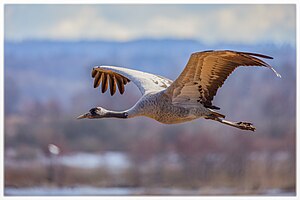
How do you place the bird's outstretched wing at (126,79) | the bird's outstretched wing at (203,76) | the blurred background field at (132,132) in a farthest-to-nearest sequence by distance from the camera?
1. the blurred background field at (132,132)
2. the bird's outstretched wing at (126,79)
3. the bird's outstretched wing at (203,76)

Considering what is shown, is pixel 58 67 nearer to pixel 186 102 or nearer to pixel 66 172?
pixel 66 172

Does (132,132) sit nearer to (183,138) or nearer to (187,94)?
(183,138)

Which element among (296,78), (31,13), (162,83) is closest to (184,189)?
(296,78)

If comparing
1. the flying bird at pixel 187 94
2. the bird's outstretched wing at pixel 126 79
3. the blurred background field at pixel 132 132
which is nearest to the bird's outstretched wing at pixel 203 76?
the flying bird at pixel 187 94

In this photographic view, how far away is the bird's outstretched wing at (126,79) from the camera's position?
169 inches

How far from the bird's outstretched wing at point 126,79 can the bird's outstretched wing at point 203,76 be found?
162 mm

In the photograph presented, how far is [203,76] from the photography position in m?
4.11

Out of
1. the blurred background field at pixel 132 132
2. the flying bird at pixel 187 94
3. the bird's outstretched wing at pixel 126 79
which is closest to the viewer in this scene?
the flying bird at pixel 187 94

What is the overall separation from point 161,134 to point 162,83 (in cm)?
895

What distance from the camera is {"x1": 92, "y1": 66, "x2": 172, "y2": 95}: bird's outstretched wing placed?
4297 millimetres

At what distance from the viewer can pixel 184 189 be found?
1266cm

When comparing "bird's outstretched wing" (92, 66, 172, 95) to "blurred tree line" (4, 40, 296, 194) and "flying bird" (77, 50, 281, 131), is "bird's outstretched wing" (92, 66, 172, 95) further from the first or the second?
"blurred tree line" (4, 40, 296, 194)

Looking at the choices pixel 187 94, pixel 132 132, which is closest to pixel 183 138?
pixel 132 132

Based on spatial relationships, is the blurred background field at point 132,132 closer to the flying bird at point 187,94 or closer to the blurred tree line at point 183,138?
the blurred tree line at point 183,138
